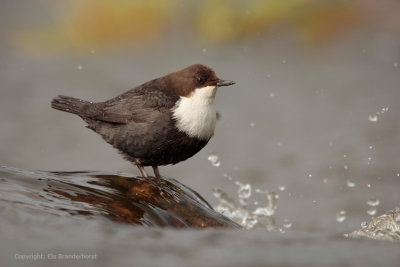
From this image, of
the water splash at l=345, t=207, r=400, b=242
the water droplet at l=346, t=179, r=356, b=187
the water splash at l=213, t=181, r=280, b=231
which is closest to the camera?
the water splash at l=345, t=207, r=400, b=242

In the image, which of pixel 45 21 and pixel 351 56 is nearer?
pixel 351 56

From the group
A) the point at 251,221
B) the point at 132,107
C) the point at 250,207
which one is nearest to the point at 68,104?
the point at 132,107

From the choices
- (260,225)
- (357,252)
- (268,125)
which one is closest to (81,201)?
(357,252)

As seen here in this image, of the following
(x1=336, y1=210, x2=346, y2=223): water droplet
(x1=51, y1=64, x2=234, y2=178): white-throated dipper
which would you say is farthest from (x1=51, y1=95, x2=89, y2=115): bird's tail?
(x1=336, y1=210, x2=346, y2=223): water droplet

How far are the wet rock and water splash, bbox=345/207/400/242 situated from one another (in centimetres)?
106

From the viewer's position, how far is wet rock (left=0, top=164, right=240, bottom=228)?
4668mm

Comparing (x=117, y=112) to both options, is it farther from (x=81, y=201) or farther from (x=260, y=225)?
(x=260, y=225)

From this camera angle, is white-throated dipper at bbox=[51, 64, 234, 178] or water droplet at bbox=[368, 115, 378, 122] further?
water droplet at bbox=[368, 115, 378, 122]

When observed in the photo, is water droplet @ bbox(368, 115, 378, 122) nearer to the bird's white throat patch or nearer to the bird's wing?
the bird's white throat patch

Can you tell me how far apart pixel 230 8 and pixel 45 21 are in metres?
Answer: 3.62

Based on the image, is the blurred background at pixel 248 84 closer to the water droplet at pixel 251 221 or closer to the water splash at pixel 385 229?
the water droplet at pixel 251 221

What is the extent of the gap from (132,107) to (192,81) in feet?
1.80

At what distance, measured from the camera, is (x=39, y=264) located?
12.5 feet

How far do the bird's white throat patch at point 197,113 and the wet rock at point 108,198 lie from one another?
1.60 feet
